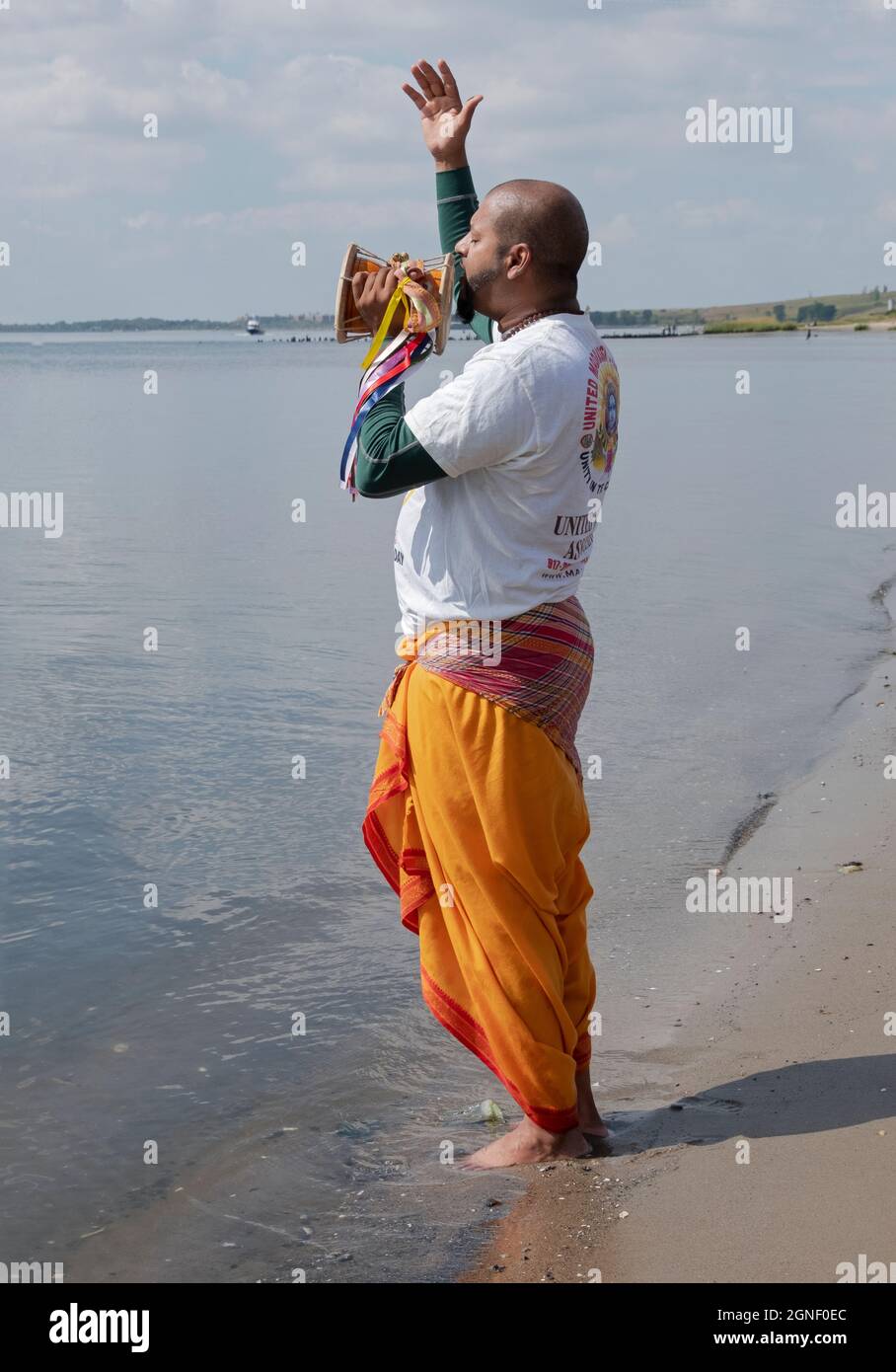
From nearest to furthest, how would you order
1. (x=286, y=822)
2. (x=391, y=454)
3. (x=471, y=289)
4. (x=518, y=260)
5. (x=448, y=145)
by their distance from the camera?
(x=391, y=454), (x=518, y=260), (x=471, y=289), (x=448, y=145), (x=286, y=822)

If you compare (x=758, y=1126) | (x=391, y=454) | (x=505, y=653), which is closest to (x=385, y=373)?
(x=391, y=454)

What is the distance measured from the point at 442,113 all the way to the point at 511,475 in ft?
3.66

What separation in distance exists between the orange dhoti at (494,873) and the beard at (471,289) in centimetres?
77

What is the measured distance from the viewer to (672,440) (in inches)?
869

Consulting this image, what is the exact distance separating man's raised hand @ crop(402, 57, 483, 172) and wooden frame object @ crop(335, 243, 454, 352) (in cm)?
56

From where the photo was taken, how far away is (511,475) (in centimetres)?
314

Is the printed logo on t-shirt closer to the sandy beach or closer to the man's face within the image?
the man's face

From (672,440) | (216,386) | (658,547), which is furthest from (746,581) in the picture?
(216,386)

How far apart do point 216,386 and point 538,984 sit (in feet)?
134

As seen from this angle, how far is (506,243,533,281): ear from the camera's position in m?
3.17

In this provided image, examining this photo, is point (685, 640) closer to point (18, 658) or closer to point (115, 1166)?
point (18, 658)

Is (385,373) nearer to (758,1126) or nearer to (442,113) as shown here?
(442,113)

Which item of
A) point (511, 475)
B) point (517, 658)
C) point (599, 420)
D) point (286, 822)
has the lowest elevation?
point (286, 822)

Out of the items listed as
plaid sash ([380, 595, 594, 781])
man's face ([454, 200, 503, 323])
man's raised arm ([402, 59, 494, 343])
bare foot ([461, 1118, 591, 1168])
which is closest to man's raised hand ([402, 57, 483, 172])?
man's raised arm ([402, 59, 494, 343])
